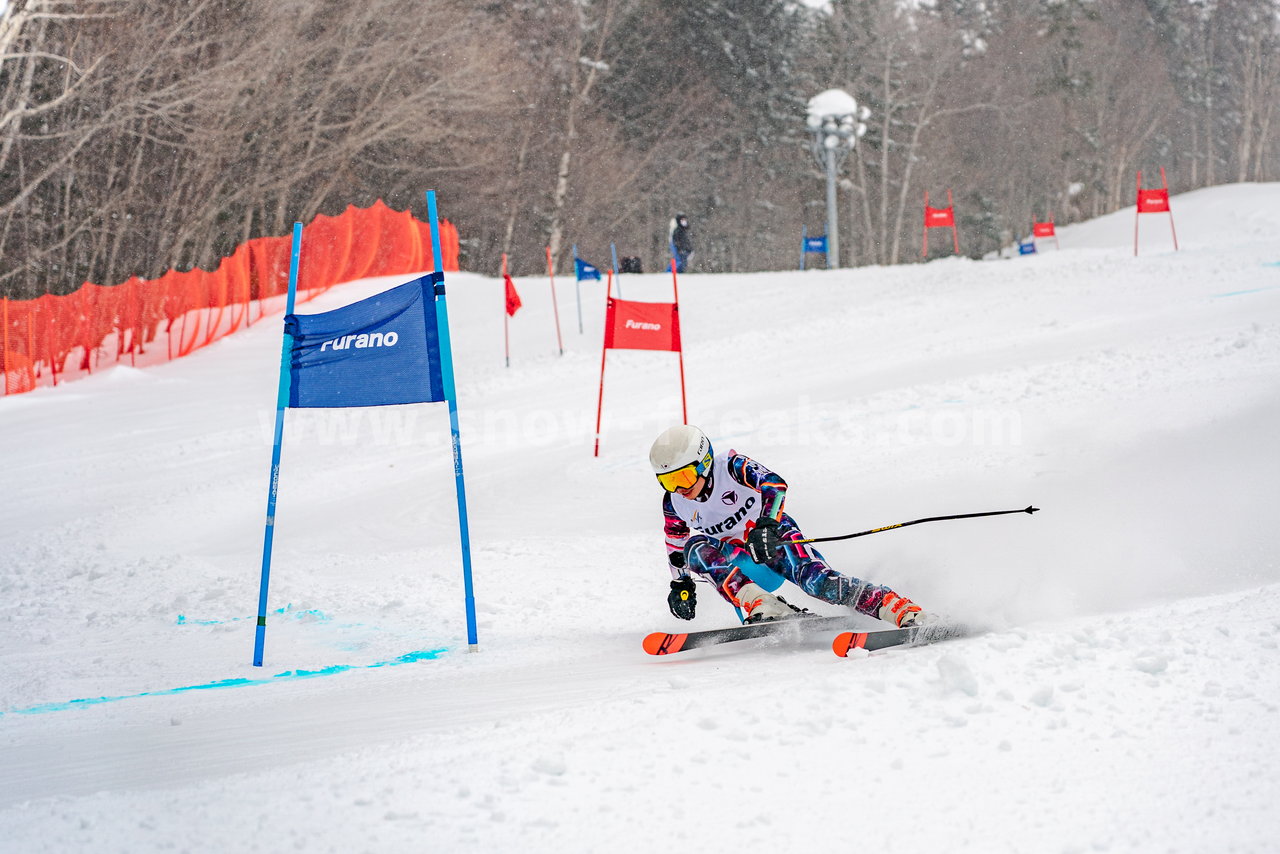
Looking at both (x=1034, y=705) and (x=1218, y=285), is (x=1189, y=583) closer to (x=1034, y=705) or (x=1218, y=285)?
(x=1034, y=705)

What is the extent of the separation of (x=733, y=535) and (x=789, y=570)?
380 mm

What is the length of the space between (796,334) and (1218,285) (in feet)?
20.3

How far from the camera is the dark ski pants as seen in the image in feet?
18.4

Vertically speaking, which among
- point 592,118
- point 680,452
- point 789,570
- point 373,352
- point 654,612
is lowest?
point 654,612

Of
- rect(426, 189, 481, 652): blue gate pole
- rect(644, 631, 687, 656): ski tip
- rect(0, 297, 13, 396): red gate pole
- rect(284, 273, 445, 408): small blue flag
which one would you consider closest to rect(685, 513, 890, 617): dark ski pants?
rect(644, 631, 687, 656): ski tip

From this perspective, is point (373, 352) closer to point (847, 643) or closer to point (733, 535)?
point (733, 535)

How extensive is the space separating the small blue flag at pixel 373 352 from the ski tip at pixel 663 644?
1.64m

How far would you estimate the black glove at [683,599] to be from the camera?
19.5 feet

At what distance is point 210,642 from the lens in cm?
655

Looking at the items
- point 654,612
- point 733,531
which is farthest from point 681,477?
point 654,612

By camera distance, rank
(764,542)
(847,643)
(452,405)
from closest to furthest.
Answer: (847,643), (764,542), (452,405)

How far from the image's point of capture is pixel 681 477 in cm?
587

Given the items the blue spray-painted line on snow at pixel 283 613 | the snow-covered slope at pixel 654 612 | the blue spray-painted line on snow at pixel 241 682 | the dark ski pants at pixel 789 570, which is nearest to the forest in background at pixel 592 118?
the snow-covered slope at pixel 654 612

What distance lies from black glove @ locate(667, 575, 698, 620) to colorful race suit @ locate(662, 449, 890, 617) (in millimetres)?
102
